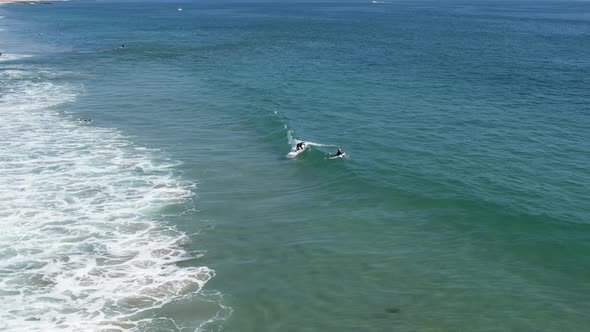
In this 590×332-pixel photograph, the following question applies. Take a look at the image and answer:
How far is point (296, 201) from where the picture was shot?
41.8 m

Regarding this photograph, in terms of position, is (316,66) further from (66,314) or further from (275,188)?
(66,314)

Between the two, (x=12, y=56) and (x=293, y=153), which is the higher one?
(x=12, y=56)

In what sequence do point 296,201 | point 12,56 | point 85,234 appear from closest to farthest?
point 85,234 → point 296,201 → point 12,56

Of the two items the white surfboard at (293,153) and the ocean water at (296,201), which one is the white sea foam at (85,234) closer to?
the ocean water at (296,201)

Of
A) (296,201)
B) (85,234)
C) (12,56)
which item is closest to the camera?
(85,234)

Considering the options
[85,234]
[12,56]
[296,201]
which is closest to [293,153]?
[296,201]

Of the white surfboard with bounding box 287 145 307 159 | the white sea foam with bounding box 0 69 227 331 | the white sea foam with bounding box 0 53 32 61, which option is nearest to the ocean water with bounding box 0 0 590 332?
the white sea foam with bounding box 0 69 227 331

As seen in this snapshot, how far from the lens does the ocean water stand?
29125mm

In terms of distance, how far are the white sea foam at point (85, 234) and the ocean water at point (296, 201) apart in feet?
0.49

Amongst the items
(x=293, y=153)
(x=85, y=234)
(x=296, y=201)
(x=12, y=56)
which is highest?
(x=12, y=56)

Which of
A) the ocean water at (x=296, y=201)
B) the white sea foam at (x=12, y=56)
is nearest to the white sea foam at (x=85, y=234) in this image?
the ocean water at (x=296, y=201)

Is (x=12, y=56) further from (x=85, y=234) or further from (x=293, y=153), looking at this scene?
(x=85, y=234)

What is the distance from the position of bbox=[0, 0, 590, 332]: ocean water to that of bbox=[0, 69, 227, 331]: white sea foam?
0.49 ft

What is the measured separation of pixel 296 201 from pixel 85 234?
15.0 meters
